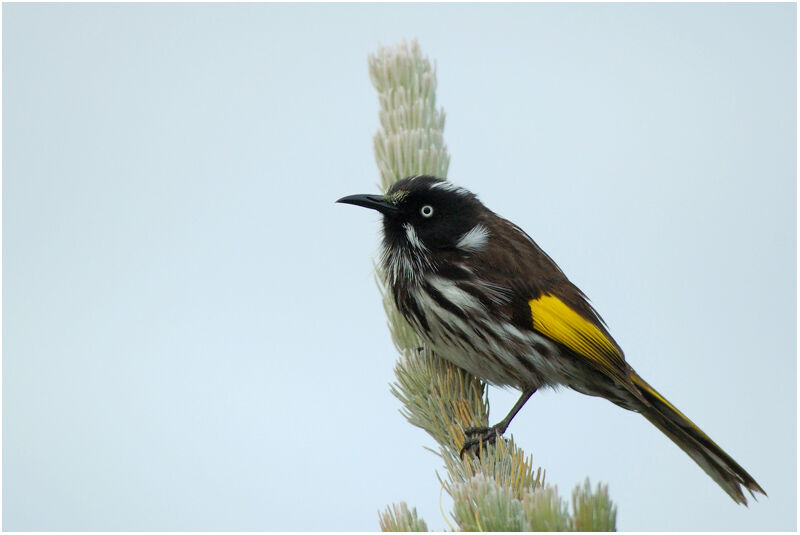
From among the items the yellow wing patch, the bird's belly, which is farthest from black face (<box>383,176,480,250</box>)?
the yellow wing patch

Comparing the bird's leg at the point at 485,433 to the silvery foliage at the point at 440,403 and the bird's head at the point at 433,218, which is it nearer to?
the silvery foliage at the point at 440,403

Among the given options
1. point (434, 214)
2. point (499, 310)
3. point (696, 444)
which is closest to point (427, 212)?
point (434, 214)

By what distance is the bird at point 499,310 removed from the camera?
11.2 ft

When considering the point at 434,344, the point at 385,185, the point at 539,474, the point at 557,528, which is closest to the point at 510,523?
the point at 557,528

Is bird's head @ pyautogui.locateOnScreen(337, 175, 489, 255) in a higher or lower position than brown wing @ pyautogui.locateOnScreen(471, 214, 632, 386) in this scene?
higher

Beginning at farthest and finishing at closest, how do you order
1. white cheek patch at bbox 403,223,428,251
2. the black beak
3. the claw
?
white cheek patch at bbox 403,223,428,251
the black beak
the claw

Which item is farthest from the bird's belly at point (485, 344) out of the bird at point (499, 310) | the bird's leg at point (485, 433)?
the bird's leg at point (485, 433)

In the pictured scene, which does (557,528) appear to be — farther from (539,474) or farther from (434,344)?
(434,344)

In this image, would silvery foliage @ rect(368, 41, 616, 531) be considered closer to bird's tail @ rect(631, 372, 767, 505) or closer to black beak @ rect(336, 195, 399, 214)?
black beak @ rect(336, 195, 399, 214)

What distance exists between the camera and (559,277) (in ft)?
12.0

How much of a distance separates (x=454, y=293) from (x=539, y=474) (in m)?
1.29

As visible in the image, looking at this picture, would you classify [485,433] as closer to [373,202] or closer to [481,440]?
[481,440]

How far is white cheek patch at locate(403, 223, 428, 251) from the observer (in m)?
3.66

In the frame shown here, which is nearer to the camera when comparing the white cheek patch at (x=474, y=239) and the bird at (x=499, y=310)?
the bird at (x=499, y=310)
